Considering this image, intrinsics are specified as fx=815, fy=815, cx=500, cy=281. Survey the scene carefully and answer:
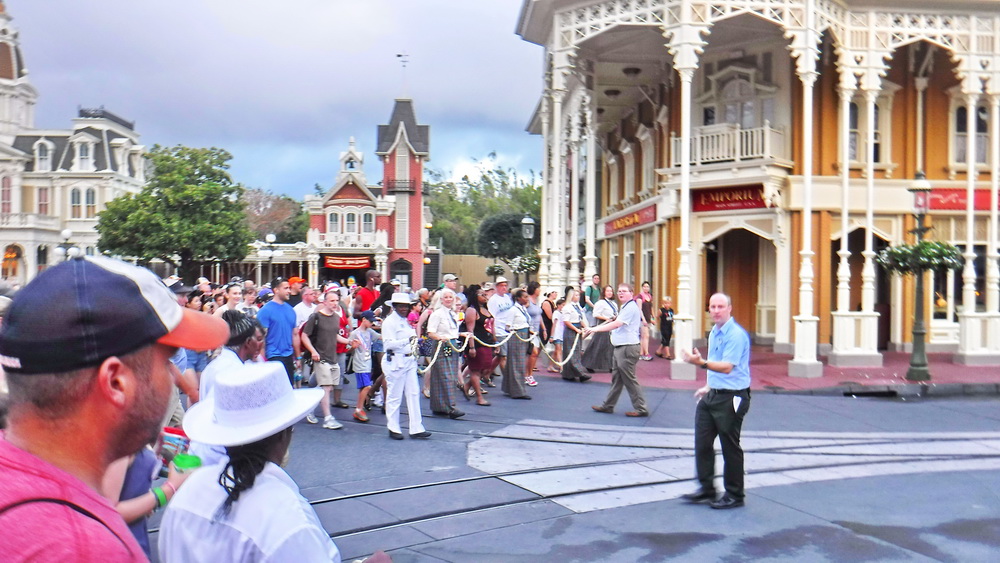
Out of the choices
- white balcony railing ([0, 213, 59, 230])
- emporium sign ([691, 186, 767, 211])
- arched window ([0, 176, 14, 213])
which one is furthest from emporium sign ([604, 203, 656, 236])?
arched window ([0, 176, 14, 213])

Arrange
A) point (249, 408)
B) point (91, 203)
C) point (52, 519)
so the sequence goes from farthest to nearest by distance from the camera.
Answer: point (91, 203) < point (249, 408) < point (52, 519)

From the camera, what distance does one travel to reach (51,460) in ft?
4.62

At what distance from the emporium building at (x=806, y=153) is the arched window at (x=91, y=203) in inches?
1471

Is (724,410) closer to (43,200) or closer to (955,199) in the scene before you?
(955,199)

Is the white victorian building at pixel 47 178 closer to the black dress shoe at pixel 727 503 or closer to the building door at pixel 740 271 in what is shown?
the building door at pixel 740 271

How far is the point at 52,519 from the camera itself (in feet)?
4.08

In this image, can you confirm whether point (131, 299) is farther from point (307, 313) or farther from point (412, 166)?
point (412, 166)

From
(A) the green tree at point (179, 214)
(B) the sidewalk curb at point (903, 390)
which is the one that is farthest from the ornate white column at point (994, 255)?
(A) the green tree at point (179, 214)

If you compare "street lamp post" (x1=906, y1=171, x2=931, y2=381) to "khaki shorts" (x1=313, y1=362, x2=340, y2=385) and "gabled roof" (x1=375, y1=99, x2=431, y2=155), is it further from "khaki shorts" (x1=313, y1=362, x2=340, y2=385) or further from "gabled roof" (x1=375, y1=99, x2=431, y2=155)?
"gabled roof" (x1=375, y1=99, x2=431, y2=155)

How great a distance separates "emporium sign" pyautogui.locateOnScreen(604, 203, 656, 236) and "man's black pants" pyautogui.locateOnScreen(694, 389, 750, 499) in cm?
1557

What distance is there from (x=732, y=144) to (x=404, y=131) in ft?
108

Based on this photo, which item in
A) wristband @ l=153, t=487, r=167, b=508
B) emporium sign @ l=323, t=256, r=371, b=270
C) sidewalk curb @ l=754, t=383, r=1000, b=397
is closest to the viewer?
wristband @ l=153, t=487, r=167, b=508

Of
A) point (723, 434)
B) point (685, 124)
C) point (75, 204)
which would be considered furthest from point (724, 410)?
point (75, 204)

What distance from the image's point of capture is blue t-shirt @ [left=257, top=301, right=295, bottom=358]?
9.46 metres
